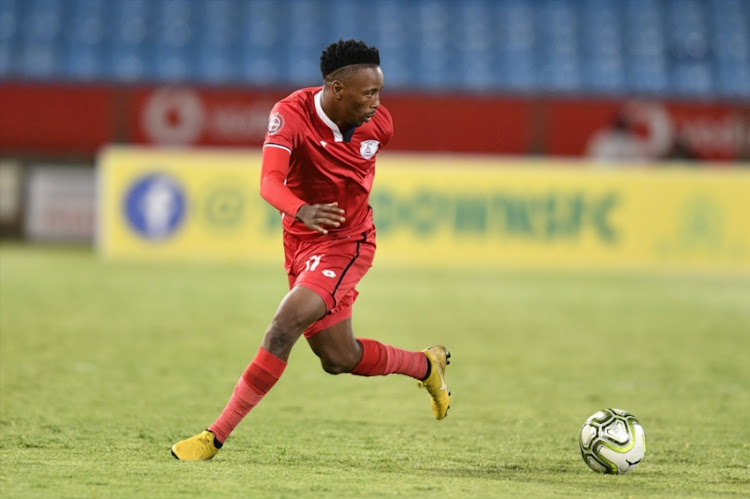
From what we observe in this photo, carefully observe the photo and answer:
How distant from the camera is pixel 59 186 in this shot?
20.2 meters

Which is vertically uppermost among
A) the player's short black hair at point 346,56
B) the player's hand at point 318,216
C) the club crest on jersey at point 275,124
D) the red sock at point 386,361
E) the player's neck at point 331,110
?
the player's short black hair at point 346,56

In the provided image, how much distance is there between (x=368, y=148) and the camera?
5410 millimetres

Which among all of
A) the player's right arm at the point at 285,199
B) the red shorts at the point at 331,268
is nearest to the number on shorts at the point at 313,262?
the red shorts at the point at 331,268

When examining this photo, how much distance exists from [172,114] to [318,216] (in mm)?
15857

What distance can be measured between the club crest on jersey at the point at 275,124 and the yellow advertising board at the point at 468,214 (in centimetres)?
1171

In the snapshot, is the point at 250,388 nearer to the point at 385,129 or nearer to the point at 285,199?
the point at 285,199

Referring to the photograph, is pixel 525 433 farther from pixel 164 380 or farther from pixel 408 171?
pixel 408 171

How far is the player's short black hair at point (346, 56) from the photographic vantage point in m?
5.12

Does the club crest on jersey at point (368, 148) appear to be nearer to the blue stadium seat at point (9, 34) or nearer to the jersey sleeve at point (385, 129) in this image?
the jersey sleeve at point (385, 129)

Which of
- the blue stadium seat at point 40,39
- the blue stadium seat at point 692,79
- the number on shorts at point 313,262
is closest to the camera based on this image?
the number on shorts at point 313,262

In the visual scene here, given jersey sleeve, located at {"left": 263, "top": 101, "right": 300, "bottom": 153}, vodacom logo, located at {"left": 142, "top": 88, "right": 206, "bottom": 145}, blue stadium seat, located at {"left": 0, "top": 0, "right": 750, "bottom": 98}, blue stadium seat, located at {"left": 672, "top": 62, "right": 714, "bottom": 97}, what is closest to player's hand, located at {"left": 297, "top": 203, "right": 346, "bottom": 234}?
jersey sleeve, located at {"left": 263, "top": 101, "right": 300, "bottom": 153}

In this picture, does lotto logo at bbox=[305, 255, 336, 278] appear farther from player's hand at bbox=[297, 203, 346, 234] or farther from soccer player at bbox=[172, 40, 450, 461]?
player's hand at bbox=[297, 203, 346, 234]

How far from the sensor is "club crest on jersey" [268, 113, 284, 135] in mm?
5031

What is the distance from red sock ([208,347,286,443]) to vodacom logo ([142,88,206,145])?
15.6m
